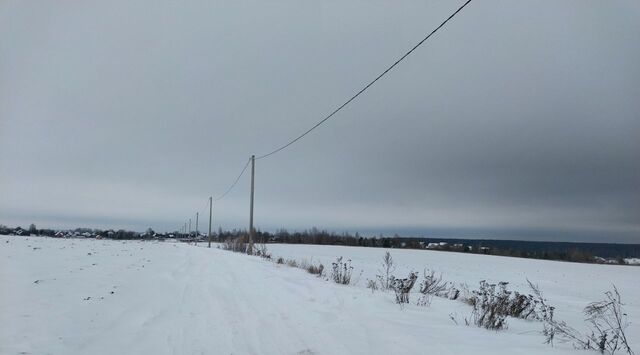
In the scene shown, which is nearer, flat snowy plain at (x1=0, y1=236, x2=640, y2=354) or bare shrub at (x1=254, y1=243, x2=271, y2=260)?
flat snowy plain at (x1=0, y1=236, x2=640, y2=354)

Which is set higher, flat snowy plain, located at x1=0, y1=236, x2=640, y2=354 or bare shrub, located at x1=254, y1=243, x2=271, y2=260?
flat snowy plain, located at x1=0, y1=236, x2=640, y2=354

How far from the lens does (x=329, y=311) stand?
7594 millimetres

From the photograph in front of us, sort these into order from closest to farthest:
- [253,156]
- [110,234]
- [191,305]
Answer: [191,305]
[253,156]
[110,234]

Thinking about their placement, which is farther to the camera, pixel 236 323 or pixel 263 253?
pixel 263 253

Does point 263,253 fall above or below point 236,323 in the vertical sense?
below

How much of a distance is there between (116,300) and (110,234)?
6330 inches

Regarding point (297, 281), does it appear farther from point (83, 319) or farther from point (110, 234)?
point (110, 234)

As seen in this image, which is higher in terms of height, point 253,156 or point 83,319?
point 253,156

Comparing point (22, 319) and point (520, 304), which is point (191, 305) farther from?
point (520, 304)

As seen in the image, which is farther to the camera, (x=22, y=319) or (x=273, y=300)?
(x=273, y=300)

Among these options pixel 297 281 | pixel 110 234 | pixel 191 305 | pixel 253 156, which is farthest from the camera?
pixel 110 234

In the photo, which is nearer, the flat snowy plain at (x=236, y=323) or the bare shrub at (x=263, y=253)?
the flat snowy plain at (x=236, y=323)

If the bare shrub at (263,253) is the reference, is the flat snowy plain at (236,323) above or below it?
above

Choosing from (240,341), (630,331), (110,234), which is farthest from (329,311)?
(110,234)
